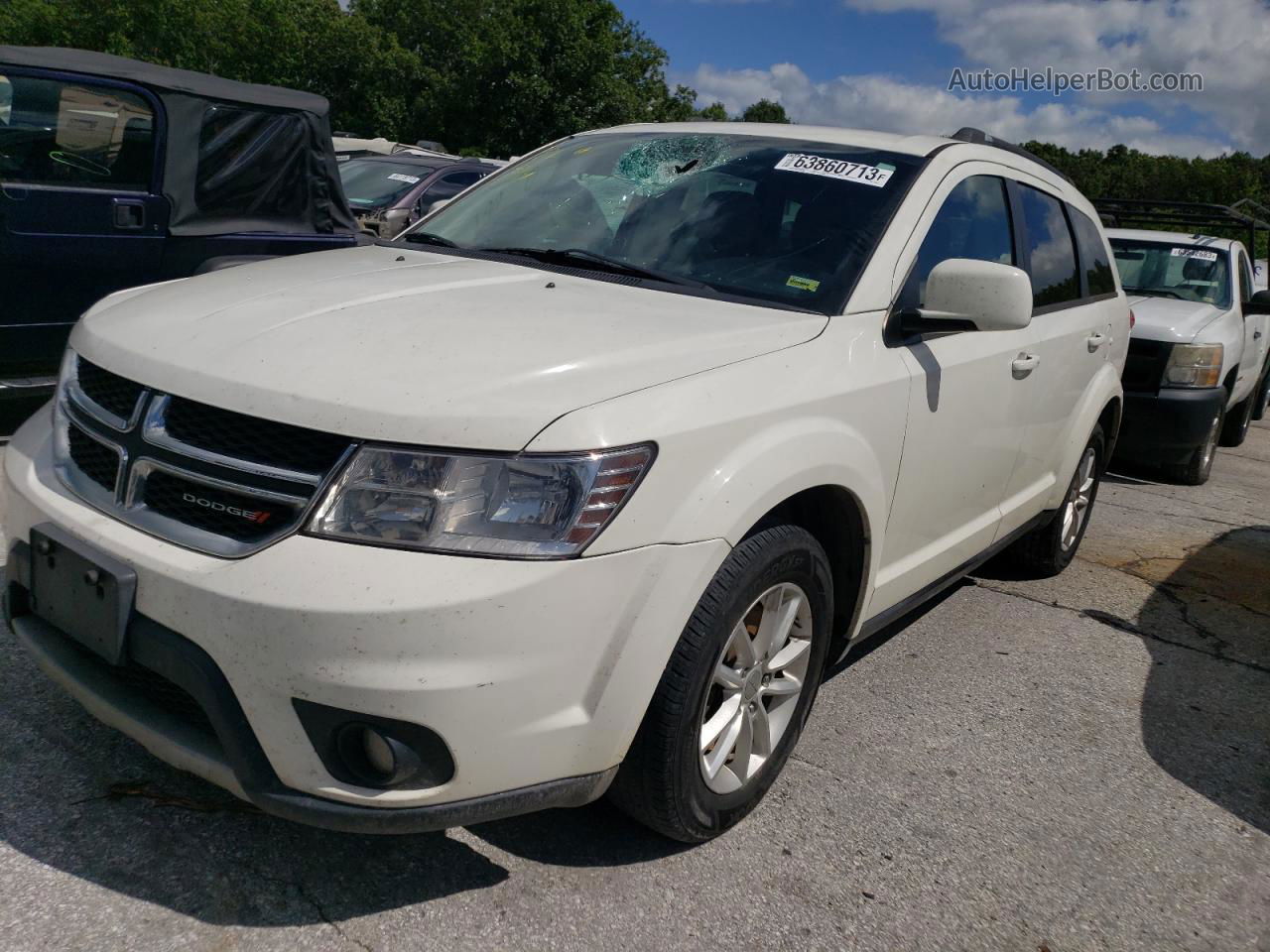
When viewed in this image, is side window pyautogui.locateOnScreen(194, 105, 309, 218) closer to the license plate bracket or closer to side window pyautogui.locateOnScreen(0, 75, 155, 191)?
side window pyautogui.locateOnScreen(0, 75, 155, 191)

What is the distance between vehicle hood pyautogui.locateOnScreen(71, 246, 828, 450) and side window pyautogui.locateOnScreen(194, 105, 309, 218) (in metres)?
3.27

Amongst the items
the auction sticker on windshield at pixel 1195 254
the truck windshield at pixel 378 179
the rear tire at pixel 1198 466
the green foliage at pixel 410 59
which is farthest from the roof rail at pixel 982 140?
the green foliage at pixel 410 59

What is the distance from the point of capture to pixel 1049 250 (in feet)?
13.7

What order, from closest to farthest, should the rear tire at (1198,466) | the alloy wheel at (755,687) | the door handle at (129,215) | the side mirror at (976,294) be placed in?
1. the alloy wheel at (755,687)
2. the side mirror at (976,294)
3. the door handle at (129,215)
4. the rear tire at (1198,466)

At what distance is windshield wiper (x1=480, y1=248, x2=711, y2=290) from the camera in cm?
297

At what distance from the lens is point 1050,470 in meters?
4.26

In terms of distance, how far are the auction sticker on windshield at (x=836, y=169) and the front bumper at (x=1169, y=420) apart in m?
4.51

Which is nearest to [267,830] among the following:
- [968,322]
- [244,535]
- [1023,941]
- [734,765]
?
[244,535]

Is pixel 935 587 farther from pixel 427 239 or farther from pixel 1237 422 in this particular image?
pixel 1237 422

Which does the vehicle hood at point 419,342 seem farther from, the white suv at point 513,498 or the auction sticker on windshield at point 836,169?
the auction sticker on windshield at point 836,169

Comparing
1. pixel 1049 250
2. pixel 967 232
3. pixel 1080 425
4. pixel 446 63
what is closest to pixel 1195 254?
pixel 1080 425

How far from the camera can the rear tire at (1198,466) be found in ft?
24.4

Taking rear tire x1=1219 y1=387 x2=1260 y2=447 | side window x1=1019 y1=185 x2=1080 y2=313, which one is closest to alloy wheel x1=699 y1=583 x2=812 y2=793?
side window x1=1019 y1=185 x2=1080 y2=313

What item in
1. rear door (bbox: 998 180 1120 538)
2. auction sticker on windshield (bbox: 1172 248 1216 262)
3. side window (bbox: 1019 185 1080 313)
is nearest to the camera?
rear door (bbox: 998 180 1120 538)
